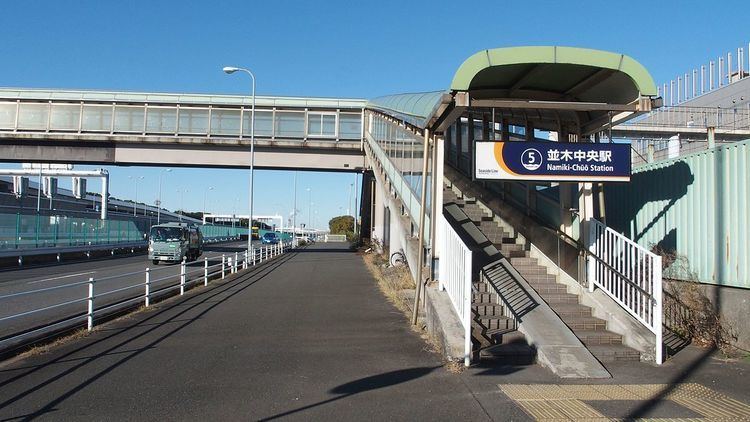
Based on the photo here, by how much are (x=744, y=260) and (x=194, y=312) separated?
1042 cm

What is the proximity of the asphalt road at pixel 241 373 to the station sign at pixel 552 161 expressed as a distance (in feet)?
10.2

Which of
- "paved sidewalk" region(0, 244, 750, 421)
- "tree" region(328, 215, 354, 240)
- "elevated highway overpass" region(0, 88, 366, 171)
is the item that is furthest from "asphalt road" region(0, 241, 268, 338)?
"tree" region(328, 215, 354, 240)

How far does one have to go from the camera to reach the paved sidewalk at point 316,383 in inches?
239

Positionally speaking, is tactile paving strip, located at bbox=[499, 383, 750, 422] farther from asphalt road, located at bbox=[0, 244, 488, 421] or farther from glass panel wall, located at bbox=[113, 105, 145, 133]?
glass panel wall, located at bbox=[113, 105, 145, 133]

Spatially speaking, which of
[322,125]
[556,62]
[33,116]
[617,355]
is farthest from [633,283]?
[33,116]

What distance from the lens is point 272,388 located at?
6953 millimetres

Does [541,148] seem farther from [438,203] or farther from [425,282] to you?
[425,282]

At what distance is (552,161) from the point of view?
31.5ft

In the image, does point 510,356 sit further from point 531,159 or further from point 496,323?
point 531,159

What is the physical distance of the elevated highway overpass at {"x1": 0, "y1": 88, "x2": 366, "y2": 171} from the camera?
114 ft

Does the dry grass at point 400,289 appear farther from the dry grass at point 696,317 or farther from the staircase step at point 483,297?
the dry grass at point 696,317

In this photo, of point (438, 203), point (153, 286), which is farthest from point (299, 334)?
point (153, 286)

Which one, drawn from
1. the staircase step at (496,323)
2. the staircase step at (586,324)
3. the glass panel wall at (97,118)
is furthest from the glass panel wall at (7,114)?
the staircase step at (586,324)

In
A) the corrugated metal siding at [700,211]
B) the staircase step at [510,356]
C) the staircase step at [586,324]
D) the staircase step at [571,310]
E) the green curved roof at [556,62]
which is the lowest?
the staircase step at [510,356]
